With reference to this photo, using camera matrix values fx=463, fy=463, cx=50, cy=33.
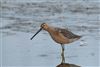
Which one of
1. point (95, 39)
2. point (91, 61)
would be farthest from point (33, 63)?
point (95, 39)

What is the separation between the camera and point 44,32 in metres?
10.6

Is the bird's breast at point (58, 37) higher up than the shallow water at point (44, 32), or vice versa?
the bird's breast at point (58, 37)

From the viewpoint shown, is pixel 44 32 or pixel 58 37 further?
pixel 44 32

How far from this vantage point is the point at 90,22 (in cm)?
1192

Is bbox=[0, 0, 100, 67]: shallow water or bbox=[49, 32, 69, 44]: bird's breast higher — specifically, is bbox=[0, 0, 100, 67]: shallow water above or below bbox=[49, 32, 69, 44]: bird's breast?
below

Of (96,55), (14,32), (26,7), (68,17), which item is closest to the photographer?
(96,55)

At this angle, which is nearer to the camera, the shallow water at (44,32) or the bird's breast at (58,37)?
the bird's breast at (58,37)

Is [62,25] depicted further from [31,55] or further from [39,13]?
[31,55]

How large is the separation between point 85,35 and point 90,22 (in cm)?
182

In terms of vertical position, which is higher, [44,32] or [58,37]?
[58,37]

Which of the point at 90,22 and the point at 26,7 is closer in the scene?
the point at 90,22

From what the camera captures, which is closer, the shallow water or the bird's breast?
the bird's breast

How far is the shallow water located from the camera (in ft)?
26.7

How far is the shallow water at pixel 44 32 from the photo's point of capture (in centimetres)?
813
